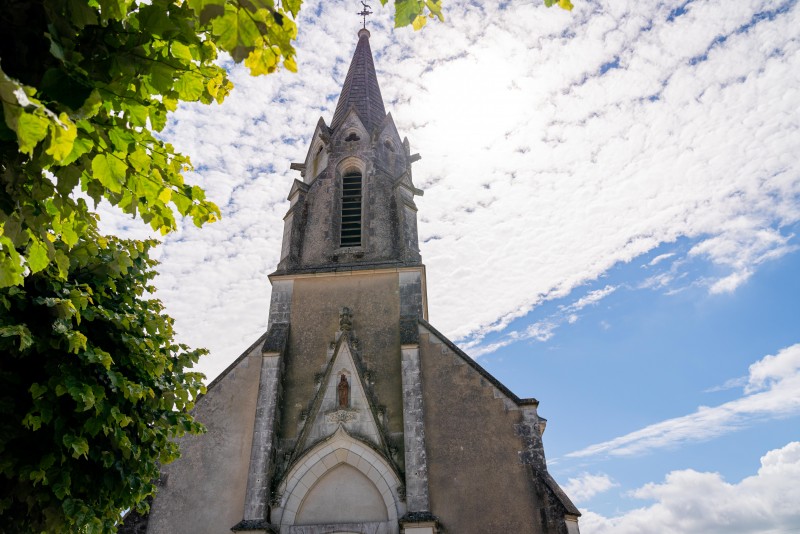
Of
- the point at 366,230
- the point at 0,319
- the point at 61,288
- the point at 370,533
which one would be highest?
the point at 366,230

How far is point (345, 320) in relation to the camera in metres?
13.9

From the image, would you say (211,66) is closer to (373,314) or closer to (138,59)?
(138,59)

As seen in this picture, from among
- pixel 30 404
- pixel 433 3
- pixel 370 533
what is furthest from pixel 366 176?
pixel 433 3

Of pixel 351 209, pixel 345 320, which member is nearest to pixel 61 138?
pixel 345 320

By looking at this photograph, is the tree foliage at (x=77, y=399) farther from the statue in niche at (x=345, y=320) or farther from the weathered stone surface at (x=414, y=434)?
the statue in niche at (x=345, y=320)

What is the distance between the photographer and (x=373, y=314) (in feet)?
46.6

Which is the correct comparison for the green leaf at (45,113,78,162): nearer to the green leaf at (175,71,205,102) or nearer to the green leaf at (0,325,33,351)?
the green leaf at (175,71,205,102)

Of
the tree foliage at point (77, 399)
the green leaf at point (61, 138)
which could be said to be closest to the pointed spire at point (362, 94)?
the tree foliage at point (77, 399)

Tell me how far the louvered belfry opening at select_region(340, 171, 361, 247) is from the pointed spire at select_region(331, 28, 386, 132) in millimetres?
2306

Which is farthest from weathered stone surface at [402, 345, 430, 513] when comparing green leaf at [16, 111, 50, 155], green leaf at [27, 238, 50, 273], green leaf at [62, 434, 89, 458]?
green leaf at [16, 111, 50, 155]

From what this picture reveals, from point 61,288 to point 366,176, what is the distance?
12415 millimetres

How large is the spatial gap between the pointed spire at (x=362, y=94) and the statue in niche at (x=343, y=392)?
9.31 metres

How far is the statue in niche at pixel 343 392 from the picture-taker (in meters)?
12.7

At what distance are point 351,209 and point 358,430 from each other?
23.0 ft
